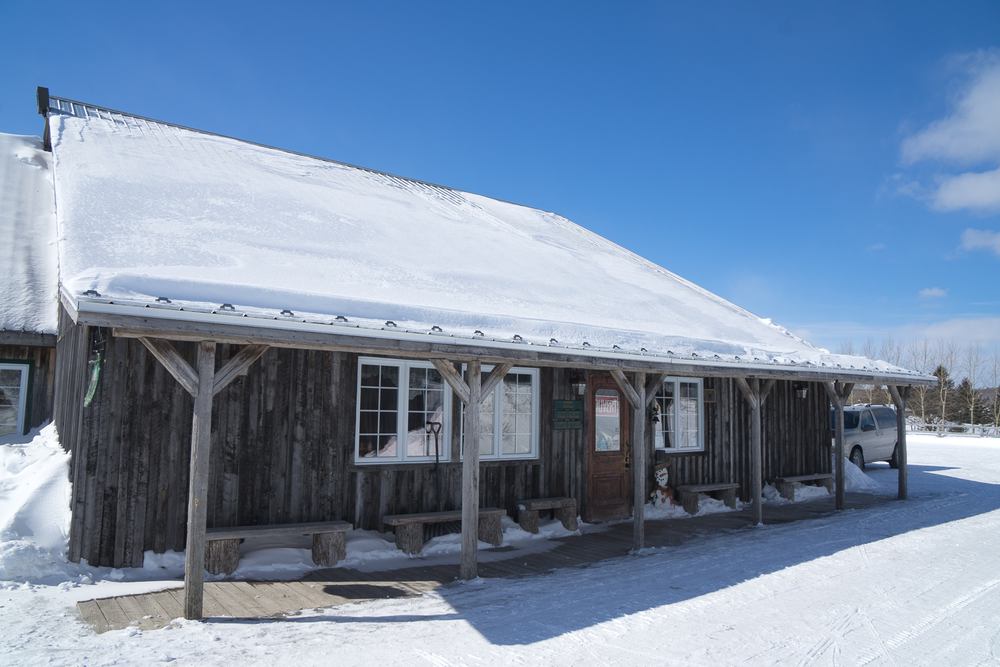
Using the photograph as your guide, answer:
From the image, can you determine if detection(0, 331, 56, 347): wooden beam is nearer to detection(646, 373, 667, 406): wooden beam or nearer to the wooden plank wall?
the wooden plank wall

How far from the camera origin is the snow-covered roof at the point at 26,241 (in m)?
8.91

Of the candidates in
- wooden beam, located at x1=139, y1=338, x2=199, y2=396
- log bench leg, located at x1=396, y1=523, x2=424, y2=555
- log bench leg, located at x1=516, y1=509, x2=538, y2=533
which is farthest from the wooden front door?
wooden beam, located at x1=139, y1=338, x2=199, y2=396

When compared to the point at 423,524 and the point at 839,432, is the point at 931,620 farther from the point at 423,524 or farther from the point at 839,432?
the point at 839,432

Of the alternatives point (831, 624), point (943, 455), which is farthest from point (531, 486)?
point (943, 455)

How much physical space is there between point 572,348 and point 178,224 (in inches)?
163

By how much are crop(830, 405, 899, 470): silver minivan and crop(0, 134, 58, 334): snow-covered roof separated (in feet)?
53.5

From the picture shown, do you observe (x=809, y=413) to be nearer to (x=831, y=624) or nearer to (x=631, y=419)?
(x=631, y=419)

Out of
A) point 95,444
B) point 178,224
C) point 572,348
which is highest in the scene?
point 178,224

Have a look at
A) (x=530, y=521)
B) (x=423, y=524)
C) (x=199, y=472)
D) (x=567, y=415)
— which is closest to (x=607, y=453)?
(x=567, y=415)

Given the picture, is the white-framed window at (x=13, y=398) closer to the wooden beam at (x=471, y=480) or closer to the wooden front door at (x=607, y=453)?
the wooden beam at (x=471, y=480)

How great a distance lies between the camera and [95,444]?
6.02 m

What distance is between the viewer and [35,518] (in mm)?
5965

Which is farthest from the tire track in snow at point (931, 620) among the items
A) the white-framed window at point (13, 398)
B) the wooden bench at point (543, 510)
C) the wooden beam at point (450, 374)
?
the white-framed window at point (13, 398)

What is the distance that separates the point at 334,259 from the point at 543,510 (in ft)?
14.1
